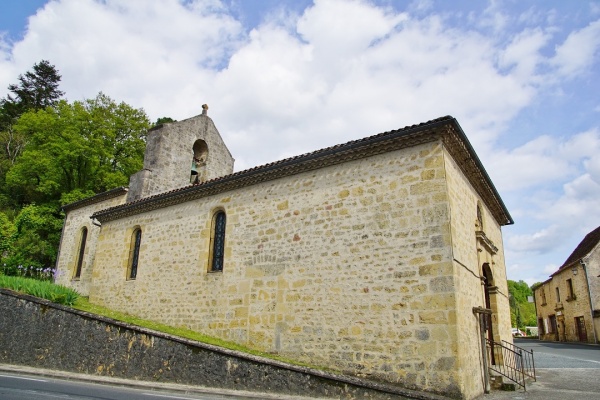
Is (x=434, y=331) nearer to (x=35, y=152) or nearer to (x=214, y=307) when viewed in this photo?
(x=214, y=307)

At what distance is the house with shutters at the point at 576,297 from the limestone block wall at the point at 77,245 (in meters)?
29.1

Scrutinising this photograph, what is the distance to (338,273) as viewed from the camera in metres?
9.64

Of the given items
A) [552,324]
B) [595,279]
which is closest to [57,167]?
[595,279]

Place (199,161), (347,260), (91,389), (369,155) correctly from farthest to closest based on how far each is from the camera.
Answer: (199,161)
(369,155)
(347,260)
(91,389)

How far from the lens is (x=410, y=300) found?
27.9 feet

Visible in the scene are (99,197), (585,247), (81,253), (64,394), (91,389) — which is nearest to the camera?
(64,394)

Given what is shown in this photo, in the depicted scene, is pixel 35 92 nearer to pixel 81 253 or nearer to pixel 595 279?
pixel 81 253

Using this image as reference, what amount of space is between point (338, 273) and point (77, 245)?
15.9 metres

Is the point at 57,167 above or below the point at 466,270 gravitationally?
above

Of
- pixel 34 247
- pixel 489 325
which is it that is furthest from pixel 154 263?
pixel 34 247

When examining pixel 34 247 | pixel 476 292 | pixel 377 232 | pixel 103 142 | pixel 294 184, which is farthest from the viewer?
pixel 103 142

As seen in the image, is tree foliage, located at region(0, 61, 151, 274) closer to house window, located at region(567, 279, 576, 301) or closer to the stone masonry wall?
the stone masonry wall

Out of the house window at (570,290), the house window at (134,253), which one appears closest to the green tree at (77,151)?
the house window at (134,253)

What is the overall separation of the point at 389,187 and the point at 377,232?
1075 millimetres
